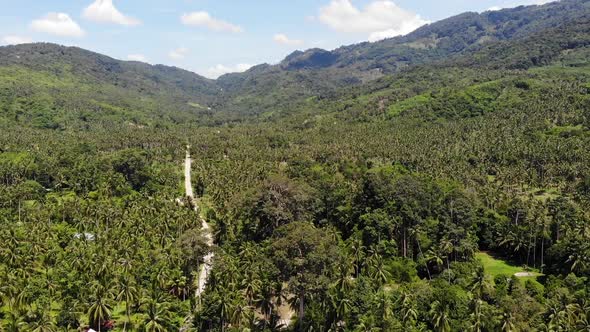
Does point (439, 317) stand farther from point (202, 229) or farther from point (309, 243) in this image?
point (202, 229)

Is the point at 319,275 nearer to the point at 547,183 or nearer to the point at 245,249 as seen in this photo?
the point at 245,249

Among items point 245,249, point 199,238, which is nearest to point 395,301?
point 245,249

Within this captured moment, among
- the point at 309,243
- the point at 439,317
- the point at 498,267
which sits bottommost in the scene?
the point at 498,267

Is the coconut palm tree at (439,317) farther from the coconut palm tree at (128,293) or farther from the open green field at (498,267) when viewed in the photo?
the coconut palm tree at (128,293)

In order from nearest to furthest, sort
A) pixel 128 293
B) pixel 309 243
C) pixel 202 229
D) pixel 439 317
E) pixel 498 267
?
1. pixel 439 317
2. pixel 309 243
3. pixel 128 293
4. pixel 498 267
5. pixel 202 229

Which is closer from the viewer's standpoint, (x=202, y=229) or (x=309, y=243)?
(x=309, y=243)

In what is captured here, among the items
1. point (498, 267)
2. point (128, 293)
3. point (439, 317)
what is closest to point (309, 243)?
point (439, 317)

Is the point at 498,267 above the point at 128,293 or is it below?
below

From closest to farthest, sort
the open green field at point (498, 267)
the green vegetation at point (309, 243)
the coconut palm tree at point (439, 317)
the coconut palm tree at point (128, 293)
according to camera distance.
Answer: the coconut palm tree at point (439, 317) < the green vegetation at point (309, 243) < the coconut palm tree at point (128, 293) < the open green field at point (498, 267)

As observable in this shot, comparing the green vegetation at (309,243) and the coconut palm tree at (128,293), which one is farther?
the coconut palm tree at (128,293)

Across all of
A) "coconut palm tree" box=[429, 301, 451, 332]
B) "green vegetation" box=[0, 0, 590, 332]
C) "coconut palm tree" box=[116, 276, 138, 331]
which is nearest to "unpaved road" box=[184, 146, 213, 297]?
"green vegetation" box=[0, 0, 590, 332]

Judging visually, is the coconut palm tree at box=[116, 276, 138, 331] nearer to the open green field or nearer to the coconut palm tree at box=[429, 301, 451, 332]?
the coconut palm tree at box=[429, 301, 451, 332]

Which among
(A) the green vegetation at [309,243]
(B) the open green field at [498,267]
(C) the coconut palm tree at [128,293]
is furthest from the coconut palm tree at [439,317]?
(C) the coconut palm tree at [128,293]
